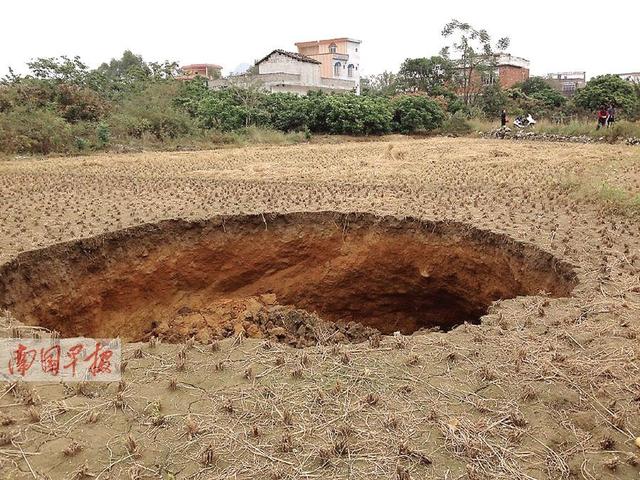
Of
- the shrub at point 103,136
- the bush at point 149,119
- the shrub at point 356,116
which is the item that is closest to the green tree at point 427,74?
the shrub at point 356,116

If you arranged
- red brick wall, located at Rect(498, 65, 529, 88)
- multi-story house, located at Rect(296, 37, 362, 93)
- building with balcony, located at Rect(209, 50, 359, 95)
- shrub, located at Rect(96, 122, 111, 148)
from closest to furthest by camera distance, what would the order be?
shrub, located at Rect(96, 122, 111, 148), building with balcony, located at Rect(209, 50, 359, 95), multi-story house, located at Rect(296, 37, 362, 93), red brick wall, located at Rect(498, 65, 529, 88)

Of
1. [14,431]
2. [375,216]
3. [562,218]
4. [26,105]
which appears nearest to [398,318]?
[375,216]

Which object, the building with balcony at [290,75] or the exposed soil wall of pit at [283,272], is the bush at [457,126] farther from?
the exposed soil wall of pit at [283,272]

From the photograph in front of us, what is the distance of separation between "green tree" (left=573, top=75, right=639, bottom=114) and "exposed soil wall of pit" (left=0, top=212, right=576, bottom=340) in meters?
19.6

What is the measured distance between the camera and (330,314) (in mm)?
7695

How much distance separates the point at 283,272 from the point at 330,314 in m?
0.93

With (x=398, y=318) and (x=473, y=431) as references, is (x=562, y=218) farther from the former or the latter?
(x=473, y=431)

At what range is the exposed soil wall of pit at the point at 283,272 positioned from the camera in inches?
229

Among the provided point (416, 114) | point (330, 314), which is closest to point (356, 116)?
point (416, 114)

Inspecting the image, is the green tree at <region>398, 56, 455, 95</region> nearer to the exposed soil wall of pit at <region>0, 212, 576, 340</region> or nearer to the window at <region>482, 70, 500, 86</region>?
the window at <region>482, 70, 500, 86</region>

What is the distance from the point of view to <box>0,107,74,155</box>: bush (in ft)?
47.2

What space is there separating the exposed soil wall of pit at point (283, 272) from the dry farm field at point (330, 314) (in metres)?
0.02

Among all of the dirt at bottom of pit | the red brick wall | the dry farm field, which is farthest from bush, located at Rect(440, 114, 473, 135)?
the dirt at bottom of pit

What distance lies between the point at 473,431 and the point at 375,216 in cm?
464
